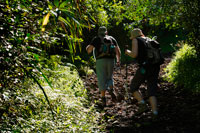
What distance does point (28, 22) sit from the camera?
106 inches

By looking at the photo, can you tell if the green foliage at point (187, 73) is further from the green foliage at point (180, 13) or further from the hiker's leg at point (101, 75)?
the hiker's leg at point (101, 75)

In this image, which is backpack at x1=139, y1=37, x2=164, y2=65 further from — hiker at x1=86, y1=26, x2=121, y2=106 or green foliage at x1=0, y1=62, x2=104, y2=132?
green foliage at x1=0, y1=62, x2=104, y2=132

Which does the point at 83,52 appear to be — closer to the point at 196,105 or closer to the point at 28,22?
the point at 196,105

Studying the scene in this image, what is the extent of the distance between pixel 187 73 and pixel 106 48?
8.62 ft

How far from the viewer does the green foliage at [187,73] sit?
555 cm

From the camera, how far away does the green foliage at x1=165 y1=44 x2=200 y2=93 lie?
5.55 meters

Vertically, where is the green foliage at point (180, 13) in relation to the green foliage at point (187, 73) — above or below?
above

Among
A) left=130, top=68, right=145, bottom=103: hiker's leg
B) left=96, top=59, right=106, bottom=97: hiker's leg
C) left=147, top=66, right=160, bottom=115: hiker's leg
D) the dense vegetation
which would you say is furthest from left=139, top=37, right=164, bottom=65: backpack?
left=96, top=59, right=106, bottom=97: hiker's leg

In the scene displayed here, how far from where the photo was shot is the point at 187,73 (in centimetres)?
621

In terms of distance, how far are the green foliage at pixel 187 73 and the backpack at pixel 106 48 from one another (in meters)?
2.22

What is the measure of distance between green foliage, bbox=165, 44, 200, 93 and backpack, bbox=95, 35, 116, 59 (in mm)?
2223

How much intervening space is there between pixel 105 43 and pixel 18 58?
3.33 metres

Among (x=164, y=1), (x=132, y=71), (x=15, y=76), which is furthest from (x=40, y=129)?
(x=132, y=71)

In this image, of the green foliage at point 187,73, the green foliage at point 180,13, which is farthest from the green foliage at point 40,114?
the green foliage at point 180,13
